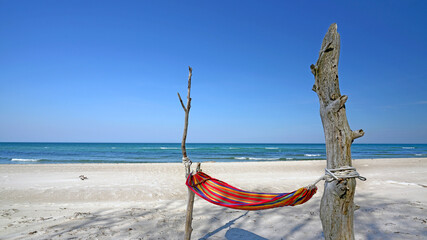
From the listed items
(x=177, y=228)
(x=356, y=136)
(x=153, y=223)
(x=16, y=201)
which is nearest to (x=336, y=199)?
(x=356, y=136)

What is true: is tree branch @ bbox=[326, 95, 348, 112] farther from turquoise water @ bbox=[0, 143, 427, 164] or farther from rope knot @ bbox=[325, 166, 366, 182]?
turquoise water @ bbox=[0, 143, 427, 164]

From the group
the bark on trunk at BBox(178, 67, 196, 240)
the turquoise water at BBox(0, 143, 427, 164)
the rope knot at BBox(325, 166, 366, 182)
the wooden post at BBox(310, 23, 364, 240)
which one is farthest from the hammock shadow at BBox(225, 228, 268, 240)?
the turquoise water at BBox(0, 143, 427, 164)

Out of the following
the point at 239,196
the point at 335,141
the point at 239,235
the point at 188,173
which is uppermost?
the point at 335,141

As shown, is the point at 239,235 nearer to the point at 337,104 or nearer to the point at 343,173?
the point at 343,173

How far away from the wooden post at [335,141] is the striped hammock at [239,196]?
0.21m

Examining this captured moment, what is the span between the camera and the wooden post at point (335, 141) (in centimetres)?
160

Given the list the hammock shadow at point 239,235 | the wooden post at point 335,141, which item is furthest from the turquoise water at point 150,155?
the wooden post at point 335,141

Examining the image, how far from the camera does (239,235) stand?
288 cm

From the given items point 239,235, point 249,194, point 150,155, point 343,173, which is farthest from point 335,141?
point 150,155

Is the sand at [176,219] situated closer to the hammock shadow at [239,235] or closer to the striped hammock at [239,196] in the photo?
the hammock shadow at [239,235]

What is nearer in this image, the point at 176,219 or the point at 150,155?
the point at 176,219

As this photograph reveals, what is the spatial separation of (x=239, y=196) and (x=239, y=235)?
1.01 metres

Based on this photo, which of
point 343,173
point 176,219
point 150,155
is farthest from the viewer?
point 150,155

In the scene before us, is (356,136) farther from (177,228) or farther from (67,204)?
(67,204)
